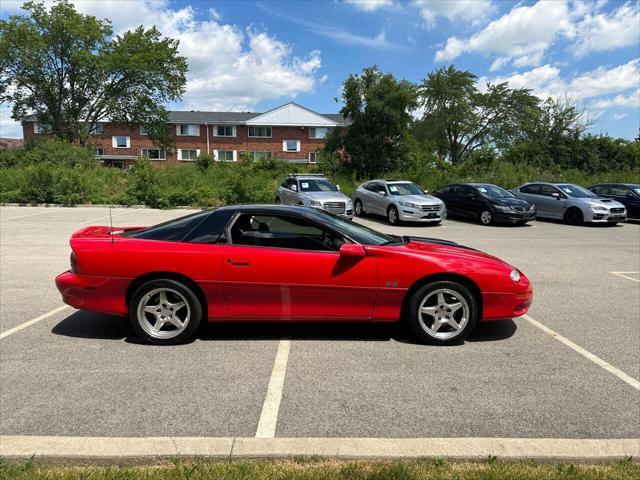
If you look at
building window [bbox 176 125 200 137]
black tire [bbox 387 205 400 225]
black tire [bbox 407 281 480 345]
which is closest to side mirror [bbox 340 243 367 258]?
black tire [bbox 407 281 480 345]

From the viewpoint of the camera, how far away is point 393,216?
16.5m

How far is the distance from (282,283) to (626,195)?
19.4m

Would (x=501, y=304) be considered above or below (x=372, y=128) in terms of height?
below

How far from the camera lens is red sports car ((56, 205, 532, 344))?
Result: 451 cm

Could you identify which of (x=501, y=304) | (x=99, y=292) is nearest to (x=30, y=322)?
(x=99, y=292)

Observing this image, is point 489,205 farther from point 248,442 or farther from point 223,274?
point 248,442

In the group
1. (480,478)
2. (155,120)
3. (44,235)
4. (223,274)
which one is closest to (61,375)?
(223,274)

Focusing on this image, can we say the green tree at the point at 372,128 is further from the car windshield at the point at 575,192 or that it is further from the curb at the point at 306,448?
the curb at the point at 306,448

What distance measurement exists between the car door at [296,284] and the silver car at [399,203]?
38.4ft

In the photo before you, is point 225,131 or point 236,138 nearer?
point 225,131

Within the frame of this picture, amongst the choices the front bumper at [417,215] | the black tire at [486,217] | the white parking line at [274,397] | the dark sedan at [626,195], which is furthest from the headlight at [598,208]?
the white parking line at [274,397]

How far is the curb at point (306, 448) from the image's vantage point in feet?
8.98

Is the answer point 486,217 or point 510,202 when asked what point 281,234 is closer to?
point 486,217

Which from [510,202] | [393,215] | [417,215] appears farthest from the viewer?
[510,202]
